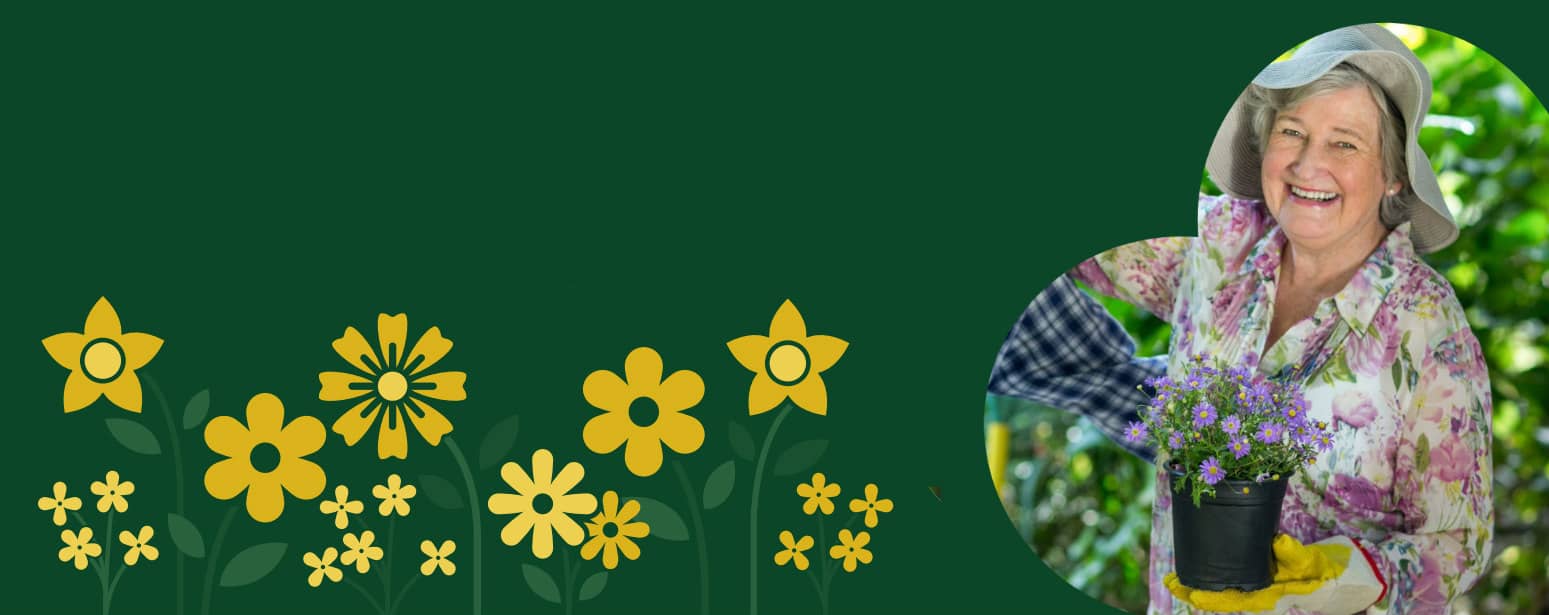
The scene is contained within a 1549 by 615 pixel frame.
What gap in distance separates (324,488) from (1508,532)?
109 inches

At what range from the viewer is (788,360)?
14.3ft

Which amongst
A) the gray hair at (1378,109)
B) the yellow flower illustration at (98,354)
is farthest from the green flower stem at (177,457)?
the gray hair at (1378,109)

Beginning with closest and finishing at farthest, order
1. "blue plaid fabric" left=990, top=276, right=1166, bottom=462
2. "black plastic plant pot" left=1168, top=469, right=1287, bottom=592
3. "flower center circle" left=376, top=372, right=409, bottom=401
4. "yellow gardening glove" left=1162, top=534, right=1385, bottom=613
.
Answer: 1. "black plastic plant pot" left=1168, top=469, right=1287, bottom=592
2. "yellow gardening glove" left=1162, top=534, right=1385, bottom=613
3. "flower center circle" left=376, top=372, right=409, bottom=401
4. "blue plaid fabric" left=990, top=276, right=1166, bottom=462

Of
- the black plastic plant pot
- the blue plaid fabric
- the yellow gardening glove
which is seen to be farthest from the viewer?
the blue plaid fabric

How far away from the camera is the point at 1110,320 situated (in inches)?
182

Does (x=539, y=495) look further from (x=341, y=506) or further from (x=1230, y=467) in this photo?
(x=1230, y=467)

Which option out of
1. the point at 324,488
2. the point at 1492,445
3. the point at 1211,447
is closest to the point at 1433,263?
the point at 1492,445

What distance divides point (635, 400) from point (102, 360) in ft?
4.12

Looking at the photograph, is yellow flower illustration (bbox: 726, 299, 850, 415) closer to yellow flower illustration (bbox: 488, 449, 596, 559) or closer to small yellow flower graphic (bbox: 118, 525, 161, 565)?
yellow flower illustration (bbox: 488, 449, 596, 559)

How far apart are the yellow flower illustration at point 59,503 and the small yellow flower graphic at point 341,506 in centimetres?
58

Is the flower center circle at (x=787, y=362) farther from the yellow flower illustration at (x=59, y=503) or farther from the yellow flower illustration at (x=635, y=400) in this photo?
the yellow flower illustration at (x=59, y=503)

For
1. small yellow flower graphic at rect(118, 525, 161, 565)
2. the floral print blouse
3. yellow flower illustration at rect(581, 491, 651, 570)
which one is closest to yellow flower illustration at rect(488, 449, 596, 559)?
yellow flower illustration at rect(581, 491, 651, 570)

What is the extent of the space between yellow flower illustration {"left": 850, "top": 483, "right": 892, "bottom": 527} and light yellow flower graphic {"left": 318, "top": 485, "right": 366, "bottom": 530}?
116 centimetres

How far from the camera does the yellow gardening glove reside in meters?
4.12
